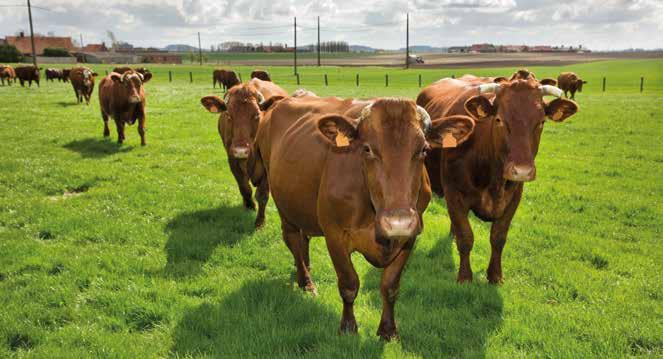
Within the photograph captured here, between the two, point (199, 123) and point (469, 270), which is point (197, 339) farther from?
point (199, 123)

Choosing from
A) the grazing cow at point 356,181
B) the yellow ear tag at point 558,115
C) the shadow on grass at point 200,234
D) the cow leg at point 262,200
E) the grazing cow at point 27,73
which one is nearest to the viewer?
the grazing cow at point 356,181

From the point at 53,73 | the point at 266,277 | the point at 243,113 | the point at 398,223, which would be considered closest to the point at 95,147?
the point at 243,113

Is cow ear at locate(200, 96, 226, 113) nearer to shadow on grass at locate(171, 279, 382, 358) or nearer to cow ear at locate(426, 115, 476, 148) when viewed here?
shadow on grass at locate(171, 279, 382, 358)

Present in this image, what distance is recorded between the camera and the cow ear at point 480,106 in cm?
496

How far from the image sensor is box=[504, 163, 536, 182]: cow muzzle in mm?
4336

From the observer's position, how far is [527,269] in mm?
5703

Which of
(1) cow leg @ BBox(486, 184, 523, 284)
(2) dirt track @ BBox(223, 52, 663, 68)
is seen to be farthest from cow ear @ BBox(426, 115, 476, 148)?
(2) dirt track @ BBox(223, 52, 663, 68)

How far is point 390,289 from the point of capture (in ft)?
13.4

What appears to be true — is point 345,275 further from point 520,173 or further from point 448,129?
point 520,173

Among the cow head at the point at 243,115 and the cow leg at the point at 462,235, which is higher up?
the cow head at the point at 243,115

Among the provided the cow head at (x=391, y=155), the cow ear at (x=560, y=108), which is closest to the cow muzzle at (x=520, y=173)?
the cow ear at (x=560, y=108)

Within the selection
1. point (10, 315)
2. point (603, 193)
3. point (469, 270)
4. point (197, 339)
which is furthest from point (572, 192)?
point (10, 315)

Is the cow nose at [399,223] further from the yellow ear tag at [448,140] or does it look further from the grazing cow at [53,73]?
the grazing cow at [53,73]

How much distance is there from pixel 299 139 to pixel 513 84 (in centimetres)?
216
